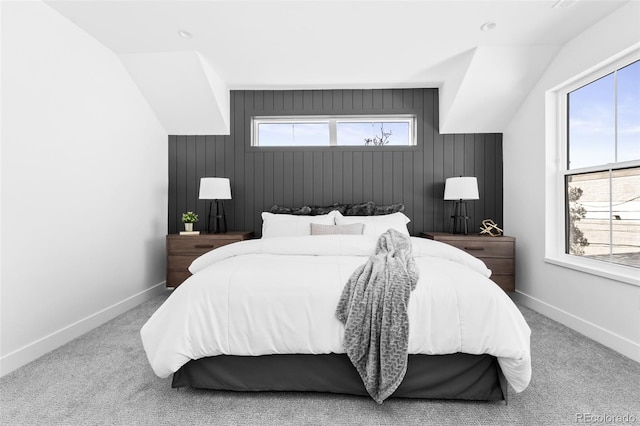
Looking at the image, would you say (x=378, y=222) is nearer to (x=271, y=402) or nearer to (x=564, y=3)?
(x=271, y=402)

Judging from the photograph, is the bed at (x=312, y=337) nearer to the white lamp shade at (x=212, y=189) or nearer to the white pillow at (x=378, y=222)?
the white pillow at (x=378, y=222)

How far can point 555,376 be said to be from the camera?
1807mm

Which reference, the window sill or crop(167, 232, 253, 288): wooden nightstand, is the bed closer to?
the window sill

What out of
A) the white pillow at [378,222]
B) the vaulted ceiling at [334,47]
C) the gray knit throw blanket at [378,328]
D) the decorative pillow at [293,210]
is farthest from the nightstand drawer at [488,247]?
A: the gray knit throw blanket at [378,328]

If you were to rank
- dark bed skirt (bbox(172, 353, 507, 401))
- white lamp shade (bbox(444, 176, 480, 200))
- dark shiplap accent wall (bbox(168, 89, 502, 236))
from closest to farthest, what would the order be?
dark bed skirt (bbox(172, 353, 507, 401)) → white lamp shade (bbox(444, 176, 480, 200)) → dark shiplap accent wall (bbox(168, 89, 502, 236))

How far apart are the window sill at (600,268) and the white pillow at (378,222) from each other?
1.29 m

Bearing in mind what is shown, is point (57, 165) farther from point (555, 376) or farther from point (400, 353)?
point (555, 376)

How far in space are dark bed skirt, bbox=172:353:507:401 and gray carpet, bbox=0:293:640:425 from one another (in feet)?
0.19

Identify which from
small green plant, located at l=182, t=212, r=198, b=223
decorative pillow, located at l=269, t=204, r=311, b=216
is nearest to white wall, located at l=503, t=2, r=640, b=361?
decorative pillow, located at l=269, t=204, r=311, b=216

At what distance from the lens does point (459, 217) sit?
3.54 meters

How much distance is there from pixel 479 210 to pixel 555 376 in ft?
7.02

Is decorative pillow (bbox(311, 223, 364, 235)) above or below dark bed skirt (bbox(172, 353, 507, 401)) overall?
above

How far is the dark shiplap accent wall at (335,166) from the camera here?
3645 millimetres

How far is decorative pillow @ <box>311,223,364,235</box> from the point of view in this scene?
278 cm
